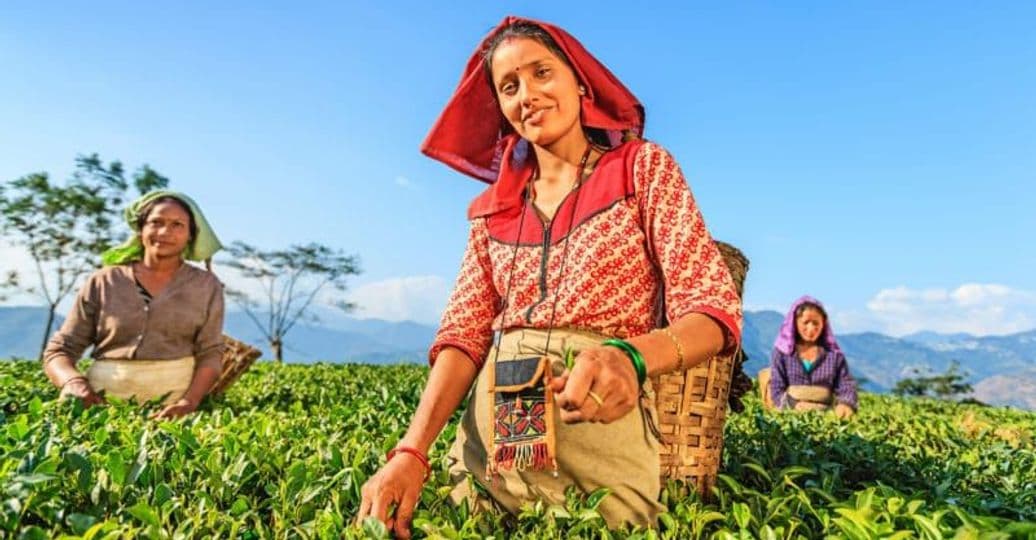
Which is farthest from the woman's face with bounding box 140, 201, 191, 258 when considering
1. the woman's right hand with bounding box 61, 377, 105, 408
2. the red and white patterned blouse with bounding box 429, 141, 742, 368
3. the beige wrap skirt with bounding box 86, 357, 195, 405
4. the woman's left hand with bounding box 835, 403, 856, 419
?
the woman's left hand with bounding box 835, 403, 856, 419

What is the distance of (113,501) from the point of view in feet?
6.49

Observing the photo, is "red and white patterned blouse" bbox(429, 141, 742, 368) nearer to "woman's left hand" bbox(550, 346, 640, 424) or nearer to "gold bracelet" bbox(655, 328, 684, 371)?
"gold bracelet" bbox(655, 328, 684, 371)

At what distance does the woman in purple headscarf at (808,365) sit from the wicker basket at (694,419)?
5.56 meters

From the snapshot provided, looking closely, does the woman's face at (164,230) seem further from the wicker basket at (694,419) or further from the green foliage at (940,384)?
the green foliage at (940,384)

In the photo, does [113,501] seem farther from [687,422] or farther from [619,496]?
[687,422]

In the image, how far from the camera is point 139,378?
459cm

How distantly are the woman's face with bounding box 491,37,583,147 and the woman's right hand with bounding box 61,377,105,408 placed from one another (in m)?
3.28

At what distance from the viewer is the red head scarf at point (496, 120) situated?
222cm

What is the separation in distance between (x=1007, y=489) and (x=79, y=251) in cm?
2307

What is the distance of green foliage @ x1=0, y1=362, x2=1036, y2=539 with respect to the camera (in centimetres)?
183

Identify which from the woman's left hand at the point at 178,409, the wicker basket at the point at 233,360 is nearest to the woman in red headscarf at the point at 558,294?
the woman's left hand at the point at 178,409

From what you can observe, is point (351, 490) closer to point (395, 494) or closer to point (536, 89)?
point (395, 494)

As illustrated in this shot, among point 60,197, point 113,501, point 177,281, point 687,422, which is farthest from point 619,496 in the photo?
point 60,197

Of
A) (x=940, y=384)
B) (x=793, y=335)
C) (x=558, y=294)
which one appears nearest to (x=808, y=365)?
(x=793, y=335)
